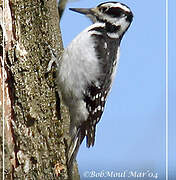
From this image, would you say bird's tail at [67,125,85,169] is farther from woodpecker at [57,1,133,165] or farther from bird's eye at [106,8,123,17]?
bird's eye at [106,8,123,17]

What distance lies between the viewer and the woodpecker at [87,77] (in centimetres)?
231

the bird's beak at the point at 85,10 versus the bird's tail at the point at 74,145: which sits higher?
the bird's beak at the point at 85,10

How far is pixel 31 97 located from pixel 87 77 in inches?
20.5

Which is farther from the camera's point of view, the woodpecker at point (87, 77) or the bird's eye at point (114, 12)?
the bird's eye at point (114, 12)

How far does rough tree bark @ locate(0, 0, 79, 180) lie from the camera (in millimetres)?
1930

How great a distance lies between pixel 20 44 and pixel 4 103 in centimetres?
32

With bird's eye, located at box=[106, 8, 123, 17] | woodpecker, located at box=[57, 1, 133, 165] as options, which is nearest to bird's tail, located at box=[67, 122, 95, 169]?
woodpecker, located at box=[57, 1, 133, 165]

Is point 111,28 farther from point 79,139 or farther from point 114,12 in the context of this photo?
point 79,139

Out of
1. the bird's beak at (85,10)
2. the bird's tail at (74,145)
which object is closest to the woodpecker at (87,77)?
the bird's tail at (74,145)

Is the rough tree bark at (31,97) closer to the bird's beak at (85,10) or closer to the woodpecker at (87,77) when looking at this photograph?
the woodpecker at (87,77)

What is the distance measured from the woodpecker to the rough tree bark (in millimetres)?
138

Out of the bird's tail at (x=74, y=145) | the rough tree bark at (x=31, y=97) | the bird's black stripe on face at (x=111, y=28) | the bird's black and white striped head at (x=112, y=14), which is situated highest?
the bird's black and white striped head at (x=112, y=14)

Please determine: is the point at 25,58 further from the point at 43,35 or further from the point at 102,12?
the point at 102,12

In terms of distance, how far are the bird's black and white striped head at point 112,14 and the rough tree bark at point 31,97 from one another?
467 millimetres
